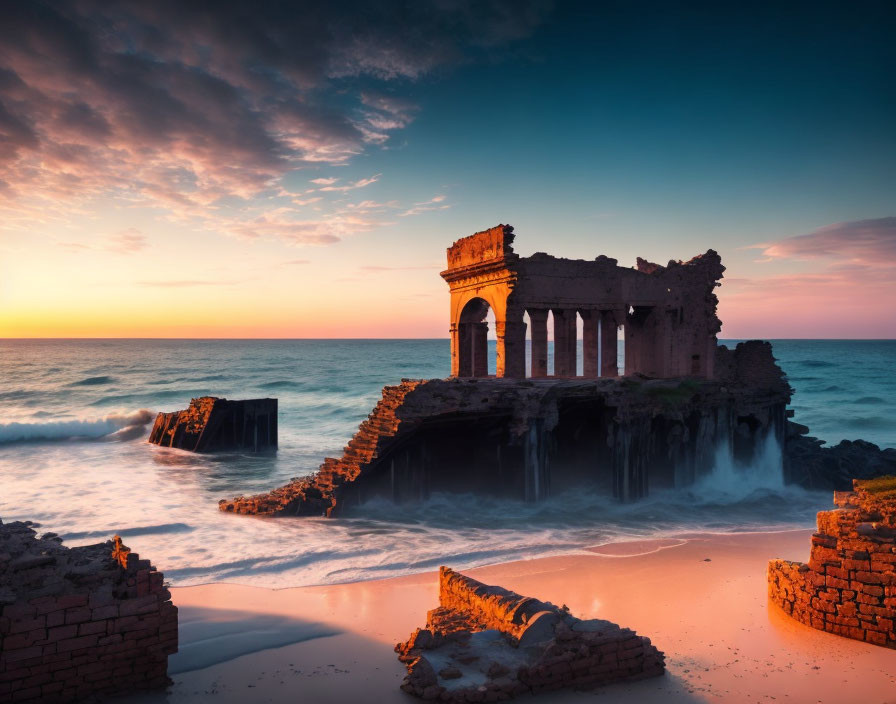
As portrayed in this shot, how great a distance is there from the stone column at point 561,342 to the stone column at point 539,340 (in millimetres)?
481

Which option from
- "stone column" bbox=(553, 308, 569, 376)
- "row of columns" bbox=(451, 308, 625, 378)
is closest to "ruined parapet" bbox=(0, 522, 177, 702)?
"row of columns" bbox=(451, 308, 625, 378)

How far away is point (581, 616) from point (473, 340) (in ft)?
47.9

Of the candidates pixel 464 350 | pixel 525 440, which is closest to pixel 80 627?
pixel 525 440

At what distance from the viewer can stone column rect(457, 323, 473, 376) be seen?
24344mm

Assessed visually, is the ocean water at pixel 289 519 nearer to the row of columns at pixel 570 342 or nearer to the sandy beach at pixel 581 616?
the sandy beach at pixel 581 616

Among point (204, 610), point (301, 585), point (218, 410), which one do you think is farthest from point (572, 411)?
→ point (218, 410)

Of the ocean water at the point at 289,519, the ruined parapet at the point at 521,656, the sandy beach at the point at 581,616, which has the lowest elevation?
the ocean water at the point at 289,519

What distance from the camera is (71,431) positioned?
3662 cm

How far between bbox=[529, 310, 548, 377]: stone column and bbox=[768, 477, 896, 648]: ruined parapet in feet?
40.0

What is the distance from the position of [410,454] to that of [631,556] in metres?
6.59

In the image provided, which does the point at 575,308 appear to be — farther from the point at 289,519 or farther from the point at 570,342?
the point at 289,519

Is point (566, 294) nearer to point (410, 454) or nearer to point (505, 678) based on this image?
point (410, 454)

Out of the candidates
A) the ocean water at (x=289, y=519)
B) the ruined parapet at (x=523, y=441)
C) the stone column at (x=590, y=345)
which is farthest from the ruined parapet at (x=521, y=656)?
the stone column at (x=590, y=345)

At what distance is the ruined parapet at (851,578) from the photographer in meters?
9.11
